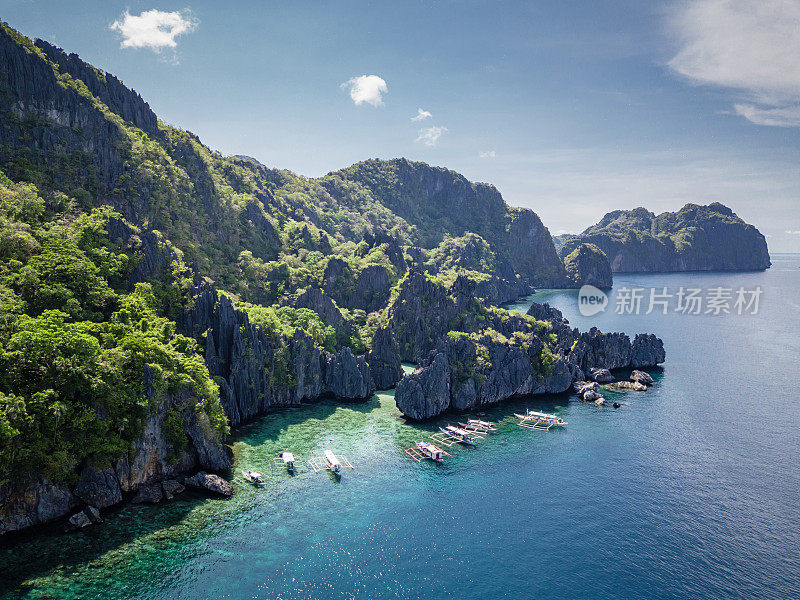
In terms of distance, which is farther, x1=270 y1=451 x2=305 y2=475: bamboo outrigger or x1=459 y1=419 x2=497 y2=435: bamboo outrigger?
x1=459 y1=419 x2=497 y2=435: bamboo outrigger

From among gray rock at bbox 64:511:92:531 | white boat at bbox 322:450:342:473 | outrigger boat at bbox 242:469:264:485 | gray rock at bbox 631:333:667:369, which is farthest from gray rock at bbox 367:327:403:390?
gray rock at bbox 631:333:667:369

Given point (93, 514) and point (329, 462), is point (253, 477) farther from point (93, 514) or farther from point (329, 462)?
point (93, 514)

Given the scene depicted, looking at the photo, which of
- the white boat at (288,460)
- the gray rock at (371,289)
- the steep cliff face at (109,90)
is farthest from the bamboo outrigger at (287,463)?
the steep cliff face at (109,90)

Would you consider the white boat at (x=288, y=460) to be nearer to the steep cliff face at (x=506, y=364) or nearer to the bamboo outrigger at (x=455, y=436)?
the bamboo outrigger at (x=455, y=436)

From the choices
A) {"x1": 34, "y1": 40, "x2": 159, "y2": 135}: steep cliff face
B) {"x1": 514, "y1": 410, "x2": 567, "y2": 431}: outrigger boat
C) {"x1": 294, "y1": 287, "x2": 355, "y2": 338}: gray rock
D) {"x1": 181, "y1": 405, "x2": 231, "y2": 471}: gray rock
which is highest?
{"x1": 34, "y1": 40, "x2": 159, "y2": 135}: steep cliff face

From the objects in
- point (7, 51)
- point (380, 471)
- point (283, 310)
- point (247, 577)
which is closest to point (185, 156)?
point (7, 51)

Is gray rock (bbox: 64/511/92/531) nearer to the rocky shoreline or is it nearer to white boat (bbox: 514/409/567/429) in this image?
the rocky shoreline
